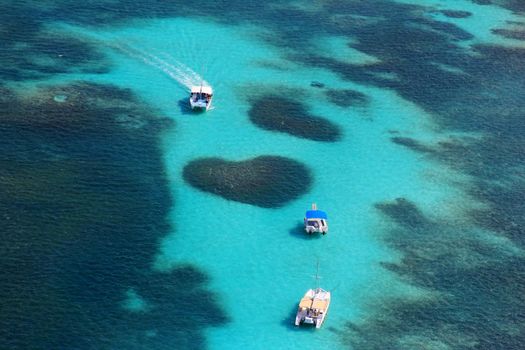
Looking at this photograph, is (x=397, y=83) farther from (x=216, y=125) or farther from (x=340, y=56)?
(x=216, y=125)

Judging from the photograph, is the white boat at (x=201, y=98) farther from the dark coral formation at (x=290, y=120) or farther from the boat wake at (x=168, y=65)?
the dark coral formation at (x=290, y=120)

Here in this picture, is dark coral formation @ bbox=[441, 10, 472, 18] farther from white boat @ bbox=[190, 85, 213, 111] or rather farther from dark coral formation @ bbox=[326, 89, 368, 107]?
white boat @ bbox=[190, 85, 213, 111]

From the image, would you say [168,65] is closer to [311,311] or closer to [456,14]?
[311,311]

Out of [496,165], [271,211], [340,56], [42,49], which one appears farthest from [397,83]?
[42,49]

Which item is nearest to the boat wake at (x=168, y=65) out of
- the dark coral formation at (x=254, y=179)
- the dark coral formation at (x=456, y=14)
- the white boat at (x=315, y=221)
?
the dark coral formation at (x=254, y=179)

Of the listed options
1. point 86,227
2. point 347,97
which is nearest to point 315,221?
point 86,227

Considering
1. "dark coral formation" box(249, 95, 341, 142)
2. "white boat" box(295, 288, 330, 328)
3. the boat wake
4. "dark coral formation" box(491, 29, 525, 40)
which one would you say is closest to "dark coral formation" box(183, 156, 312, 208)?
"dark coral formation" box(249, 95, 341, 142)

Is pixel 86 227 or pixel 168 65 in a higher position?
pixel 168 65
